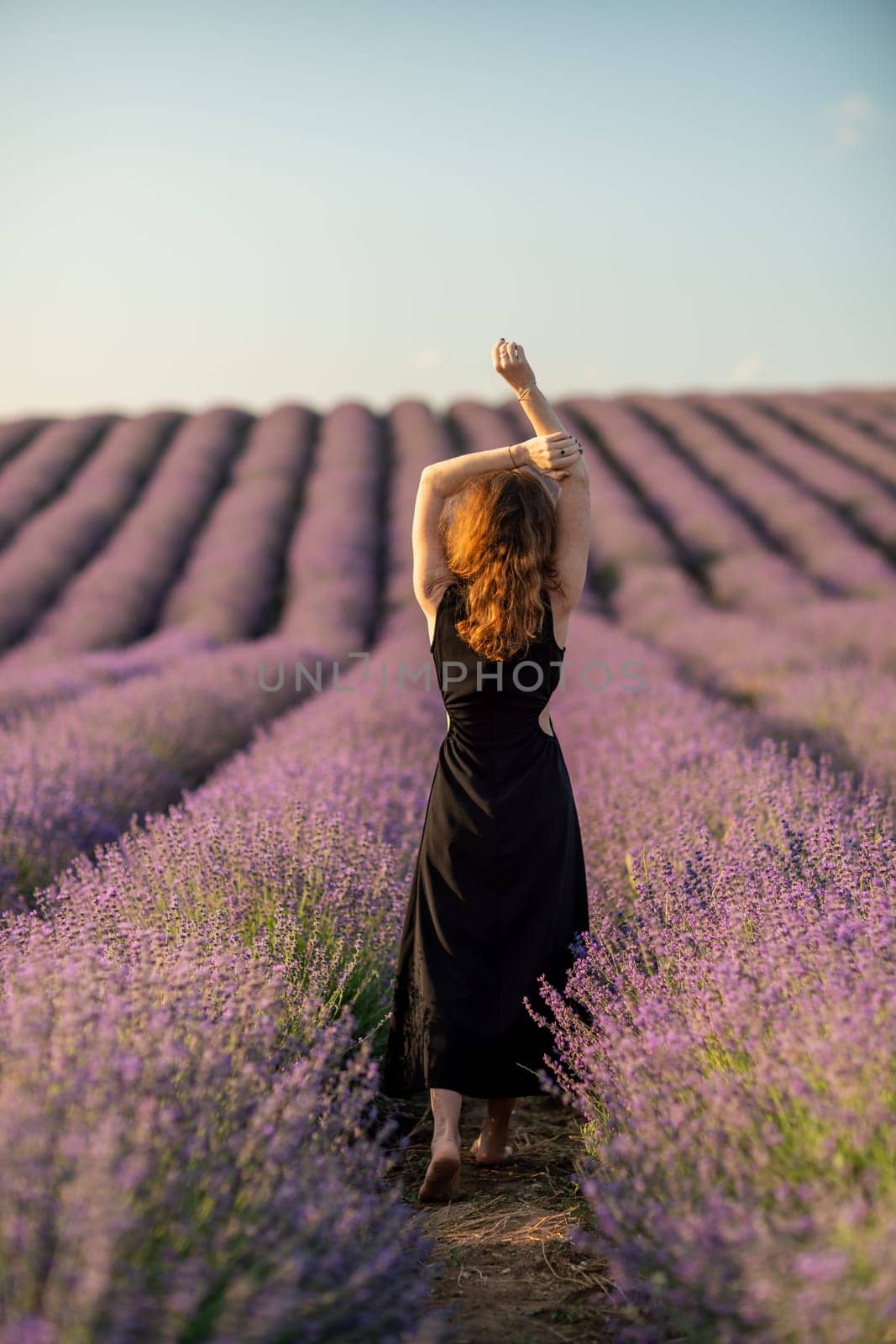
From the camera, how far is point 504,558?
7.97ft

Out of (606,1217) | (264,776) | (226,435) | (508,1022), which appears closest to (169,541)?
(226,435)

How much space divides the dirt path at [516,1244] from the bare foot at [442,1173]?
30mm

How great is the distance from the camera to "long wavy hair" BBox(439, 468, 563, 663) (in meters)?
2.42

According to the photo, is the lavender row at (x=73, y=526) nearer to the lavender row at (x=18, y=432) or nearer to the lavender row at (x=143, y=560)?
the lavender row at (x=143, y=560)

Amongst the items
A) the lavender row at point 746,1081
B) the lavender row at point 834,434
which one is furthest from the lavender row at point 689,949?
the lavender row at point 834,434

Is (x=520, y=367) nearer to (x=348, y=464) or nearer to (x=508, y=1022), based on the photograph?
(x=508, y=1022)

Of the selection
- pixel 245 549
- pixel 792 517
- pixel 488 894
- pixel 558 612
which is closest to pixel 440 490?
pixel 558 612

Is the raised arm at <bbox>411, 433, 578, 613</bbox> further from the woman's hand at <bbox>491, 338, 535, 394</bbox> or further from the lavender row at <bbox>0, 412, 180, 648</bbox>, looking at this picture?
the lavender row at <bbox>0, 412, 180, 648</bbox>

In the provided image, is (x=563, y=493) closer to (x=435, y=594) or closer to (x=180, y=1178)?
(x=435, y=594)

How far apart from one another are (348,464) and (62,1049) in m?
16.1

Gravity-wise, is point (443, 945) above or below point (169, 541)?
below

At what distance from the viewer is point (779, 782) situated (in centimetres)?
369

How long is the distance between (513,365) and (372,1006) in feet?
5.61

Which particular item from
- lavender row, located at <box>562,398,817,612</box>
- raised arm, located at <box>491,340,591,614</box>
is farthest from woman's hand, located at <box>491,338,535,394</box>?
lavender row, located at <box>562,398,817,612</box>
